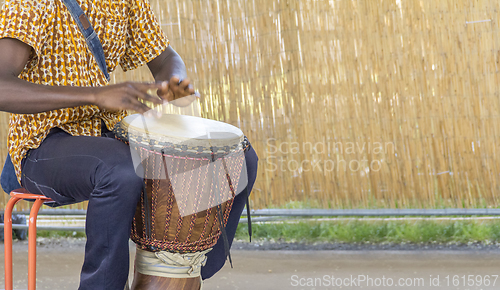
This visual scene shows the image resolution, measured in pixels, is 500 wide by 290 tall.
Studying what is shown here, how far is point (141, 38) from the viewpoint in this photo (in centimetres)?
168

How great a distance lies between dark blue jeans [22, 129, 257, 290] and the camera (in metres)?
1.18

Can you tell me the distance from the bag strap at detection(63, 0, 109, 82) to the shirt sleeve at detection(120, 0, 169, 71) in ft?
0.80

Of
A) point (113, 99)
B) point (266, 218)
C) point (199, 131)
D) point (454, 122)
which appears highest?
point (113, 99)

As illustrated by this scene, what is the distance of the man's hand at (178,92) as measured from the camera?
136 cm

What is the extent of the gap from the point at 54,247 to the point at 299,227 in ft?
4.66

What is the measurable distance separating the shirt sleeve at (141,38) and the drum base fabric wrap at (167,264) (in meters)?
0.72

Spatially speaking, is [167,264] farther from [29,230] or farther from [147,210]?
[29,230]

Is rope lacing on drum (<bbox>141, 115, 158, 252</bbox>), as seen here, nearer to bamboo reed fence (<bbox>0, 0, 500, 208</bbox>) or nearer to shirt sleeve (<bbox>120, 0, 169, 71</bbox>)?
shirt sleeve (<bbox>120, 0, 169, 71</bbox>)

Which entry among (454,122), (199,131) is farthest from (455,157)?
(199,131)

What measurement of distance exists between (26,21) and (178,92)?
17.6 inches

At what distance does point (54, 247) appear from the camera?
2.65 m

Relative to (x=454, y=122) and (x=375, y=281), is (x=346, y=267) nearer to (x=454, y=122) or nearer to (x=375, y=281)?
(x=375, y=281)

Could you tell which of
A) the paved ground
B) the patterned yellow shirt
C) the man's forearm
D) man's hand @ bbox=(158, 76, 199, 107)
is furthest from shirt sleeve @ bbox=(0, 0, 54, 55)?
the paved ground

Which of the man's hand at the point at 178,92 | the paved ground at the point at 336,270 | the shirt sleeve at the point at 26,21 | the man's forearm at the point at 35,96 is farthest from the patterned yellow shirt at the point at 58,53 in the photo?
the paved ground at the point at 336,270
